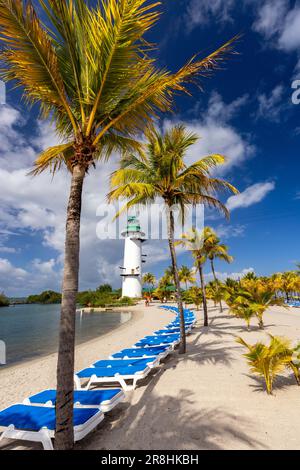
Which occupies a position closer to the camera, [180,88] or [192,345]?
[180,88]

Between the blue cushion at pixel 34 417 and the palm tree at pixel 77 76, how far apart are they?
65cm

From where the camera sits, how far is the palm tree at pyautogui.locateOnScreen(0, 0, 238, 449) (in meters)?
3.33

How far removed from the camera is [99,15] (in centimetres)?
365

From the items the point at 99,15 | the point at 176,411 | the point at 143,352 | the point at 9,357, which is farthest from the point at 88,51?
the point at 9,357

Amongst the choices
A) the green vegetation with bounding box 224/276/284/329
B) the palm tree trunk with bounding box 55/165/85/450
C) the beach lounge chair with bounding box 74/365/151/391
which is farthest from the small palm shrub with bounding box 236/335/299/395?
the green vegetation with bounding box 224/276/284/329

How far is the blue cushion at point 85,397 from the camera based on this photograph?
4.75 m

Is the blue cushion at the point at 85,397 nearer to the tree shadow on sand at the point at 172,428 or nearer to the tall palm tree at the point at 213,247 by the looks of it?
the tree shadow on sand at the point at 172,428

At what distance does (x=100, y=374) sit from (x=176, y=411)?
2398 millimetres

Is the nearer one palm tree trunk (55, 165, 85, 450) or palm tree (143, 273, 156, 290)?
palm tree trunk (55, 165, 85, 450)

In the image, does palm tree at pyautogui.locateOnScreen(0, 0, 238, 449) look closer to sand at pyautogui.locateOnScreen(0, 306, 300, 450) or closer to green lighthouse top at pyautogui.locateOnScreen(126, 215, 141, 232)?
sand at pyautogui.locateOnScreen(0, 306, 300, 450)

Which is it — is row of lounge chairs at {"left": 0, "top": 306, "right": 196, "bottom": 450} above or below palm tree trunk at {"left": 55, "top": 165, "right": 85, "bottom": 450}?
below

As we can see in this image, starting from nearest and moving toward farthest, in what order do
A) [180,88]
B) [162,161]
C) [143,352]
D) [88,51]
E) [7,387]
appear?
[88,51] < [180,88] < [7,387] < [143,352] < [162,161]
